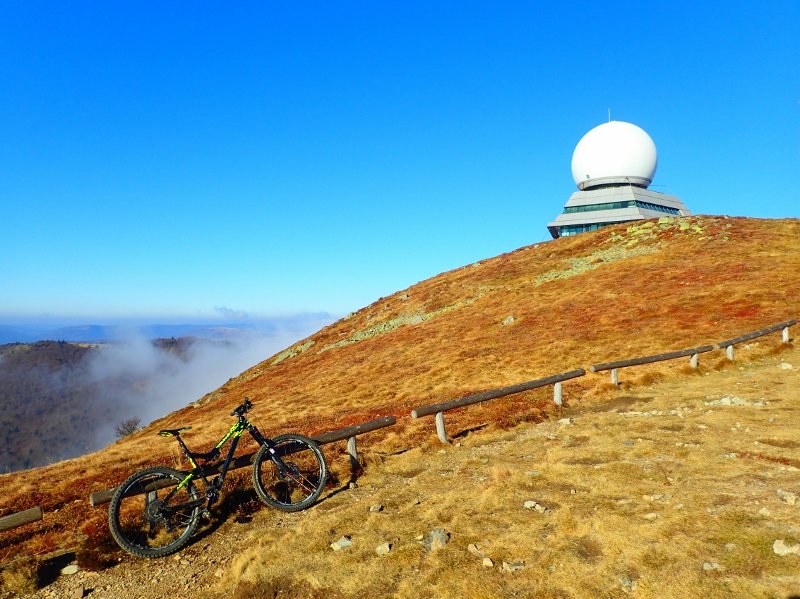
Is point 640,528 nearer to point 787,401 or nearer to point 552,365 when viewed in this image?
point 787,401

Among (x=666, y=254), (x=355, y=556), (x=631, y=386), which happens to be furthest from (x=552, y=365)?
(x=666, y=254)

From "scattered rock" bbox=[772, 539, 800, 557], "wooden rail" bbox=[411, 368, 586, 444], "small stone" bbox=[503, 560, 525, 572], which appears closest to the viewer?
"scattered rock" bbox=[772, 539, 800, 557]

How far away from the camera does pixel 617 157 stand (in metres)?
73.5

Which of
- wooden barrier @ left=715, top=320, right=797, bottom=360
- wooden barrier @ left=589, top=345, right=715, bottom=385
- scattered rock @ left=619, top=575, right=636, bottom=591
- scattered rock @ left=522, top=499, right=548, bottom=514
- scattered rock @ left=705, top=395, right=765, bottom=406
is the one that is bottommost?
scattered rock @ left=619, top=575, right=636, bottom=591

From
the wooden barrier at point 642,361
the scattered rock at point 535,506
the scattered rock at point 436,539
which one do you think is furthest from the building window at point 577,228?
the scattered rock at point 436,539

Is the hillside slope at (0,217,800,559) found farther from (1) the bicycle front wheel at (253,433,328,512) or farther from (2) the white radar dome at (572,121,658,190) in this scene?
(2) the white radar dome at (572,121,658,190)

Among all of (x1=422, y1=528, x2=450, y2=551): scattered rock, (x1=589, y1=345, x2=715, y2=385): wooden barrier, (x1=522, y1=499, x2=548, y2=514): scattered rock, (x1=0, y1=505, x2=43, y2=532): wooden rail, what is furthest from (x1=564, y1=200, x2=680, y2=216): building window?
(x1=0, y1=505, x2=43, y2=532): wooden rail

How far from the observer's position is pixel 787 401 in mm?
12484

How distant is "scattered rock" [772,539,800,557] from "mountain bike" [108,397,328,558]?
21.9 feet

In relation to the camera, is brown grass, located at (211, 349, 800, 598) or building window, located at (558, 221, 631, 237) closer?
brown grass, located at (211, 349, 800, 598)

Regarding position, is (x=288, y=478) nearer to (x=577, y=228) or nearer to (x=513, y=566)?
(x=513, y=566)

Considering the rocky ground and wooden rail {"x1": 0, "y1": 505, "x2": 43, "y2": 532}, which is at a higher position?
wooden rail {"x1": 0, "y1": 505, "x2": 43, "y2": 532}

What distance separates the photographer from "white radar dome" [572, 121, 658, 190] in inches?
2894

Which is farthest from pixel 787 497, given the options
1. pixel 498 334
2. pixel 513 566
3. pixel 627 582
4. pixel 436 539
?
pixel 498 334
